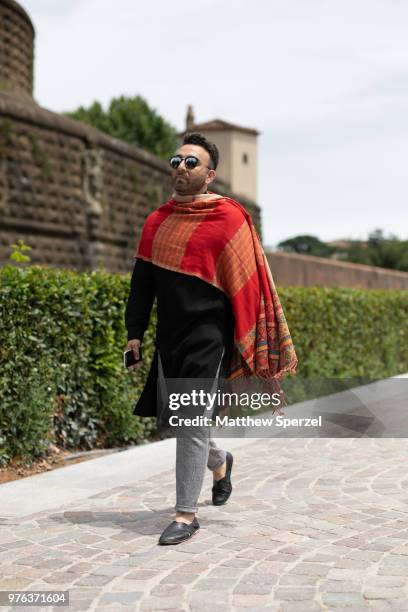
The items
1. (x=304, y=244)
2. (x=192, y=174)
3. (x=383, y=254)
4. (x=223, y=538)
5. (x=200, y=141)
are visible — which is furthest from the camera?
(x=304, y=244)

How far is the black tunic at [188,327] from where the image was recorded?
4672 mm

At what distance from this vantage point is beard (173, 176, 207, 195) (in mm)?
4844

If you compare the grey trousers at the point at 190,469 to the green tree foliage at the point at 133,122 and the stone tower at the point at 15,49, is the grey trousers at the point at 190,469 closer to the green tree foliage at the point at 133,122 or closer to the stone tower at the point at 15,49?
the stone tower at the point at 15,49

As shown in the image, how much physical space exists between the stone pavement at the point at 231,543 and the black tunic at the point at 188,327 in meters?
0.81

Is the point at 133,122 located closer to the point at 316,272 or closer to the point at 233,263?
the point at 316,272

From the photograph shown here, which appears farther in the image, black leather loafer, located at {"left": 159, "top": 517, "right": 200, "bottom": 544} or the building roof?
the building roof

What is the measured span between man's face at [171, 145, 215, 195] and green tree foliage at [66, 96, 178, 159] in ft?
155

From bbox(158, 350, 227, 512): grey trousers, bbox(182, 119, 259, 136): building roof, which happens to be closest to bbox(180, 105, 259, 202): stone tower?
bbox(182, 119, 259, 136): building roof

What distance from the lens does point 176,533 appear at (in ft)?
14.9

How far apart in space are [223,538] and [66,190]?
651 inches

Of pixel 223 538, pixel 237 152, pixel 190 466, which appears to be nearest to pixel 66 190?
pixel 190 466

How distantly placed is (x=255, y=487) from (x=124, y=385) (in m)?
2.30

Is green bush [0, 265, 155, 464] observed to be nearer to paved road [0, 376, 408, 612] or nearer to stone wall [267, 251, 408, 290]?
paved road [0, 376, 408, 612]

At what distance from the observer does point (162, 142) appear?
173ft
